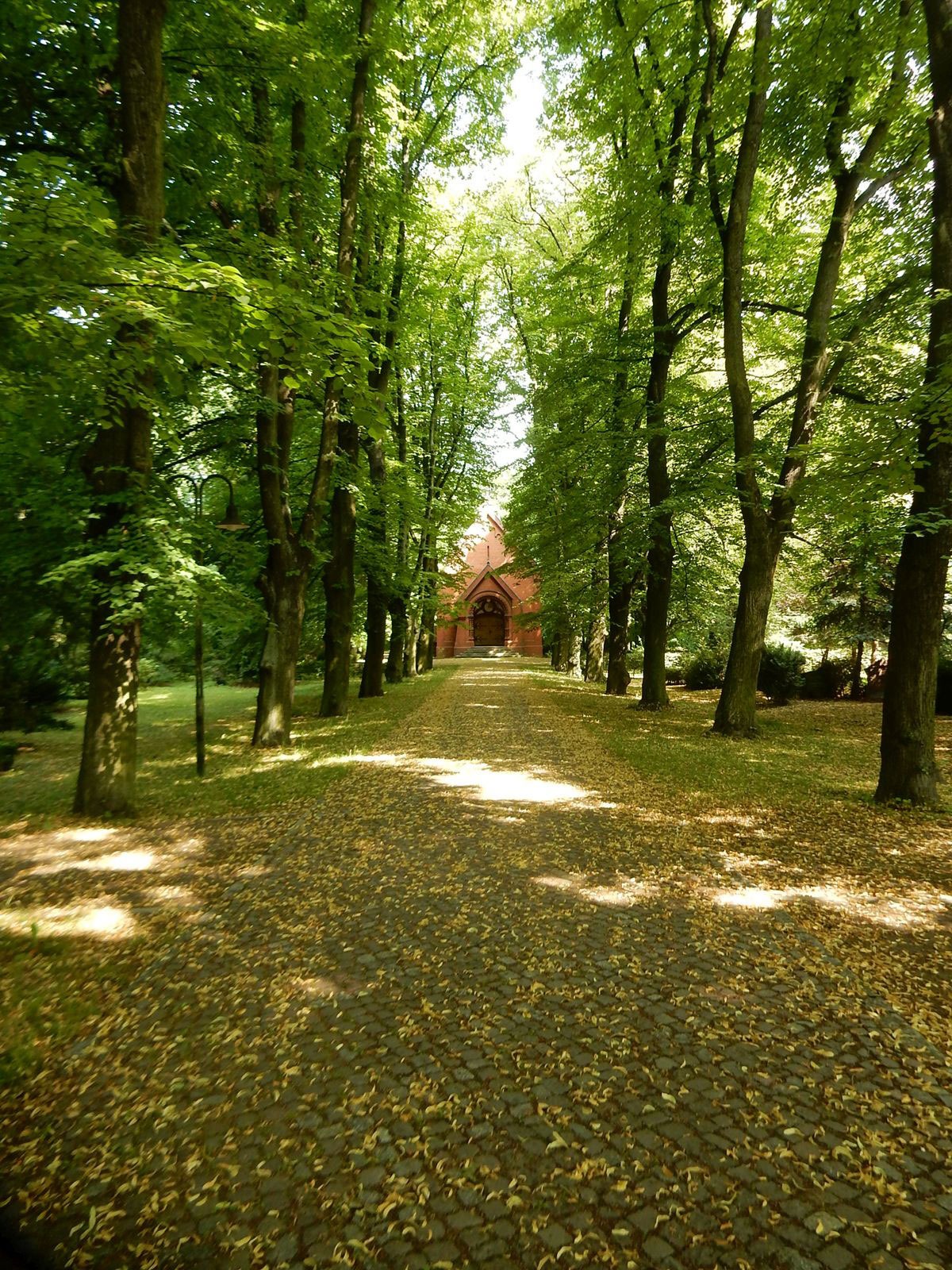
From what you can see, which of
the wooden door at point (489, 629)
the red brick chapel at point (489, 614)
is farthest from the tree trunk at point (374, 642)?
the wooden door at point (489, 629)

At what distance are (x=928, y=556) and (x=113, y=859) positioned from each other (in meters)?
8.60

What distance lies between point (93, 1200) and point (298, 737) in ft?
31.5

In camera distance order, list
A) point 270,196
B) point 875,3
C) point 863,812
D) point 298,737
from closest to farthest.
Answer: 1. point 863,812
2. point 875,3
3. point 270,196
4. point 298,737

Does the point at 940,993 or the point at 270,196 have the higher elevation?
the point at 270,196

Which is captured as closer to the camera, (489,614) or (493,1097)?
(493,1097)

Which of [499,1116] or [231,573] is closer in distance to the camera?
[499,1116]

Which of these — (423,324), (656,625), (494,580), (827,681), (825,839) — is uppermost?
(423,324)

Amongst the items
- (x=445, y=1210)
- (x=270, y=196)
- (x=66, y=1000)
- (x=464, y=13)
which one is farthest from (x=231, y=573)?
(x=464, y=13)

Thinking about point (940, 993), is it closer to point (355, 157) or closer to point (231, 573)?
point (231, 573)

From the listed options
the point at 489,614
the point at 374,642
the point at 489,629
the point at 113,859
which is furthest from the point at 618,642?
the point at 489,629

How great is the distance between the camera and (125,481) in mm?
6371

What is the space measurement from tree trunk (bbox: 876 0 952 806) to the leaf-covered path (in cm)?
343

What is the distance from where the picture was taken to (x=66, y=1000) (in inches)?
136

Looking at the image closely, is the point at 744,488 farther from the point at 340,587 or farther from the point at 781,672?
the point at 340,587
